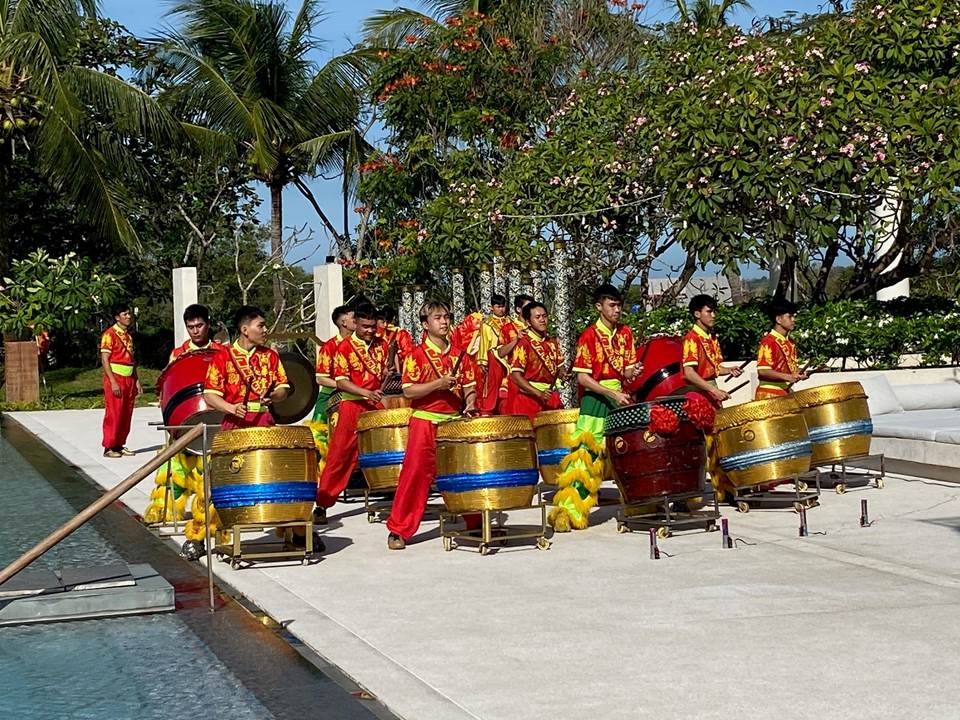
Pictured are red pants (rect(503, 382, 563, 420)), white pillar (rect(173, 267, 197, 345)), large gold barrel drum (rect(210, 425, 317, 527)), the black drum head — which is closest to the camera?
large gold barrel drum (rect(210, 425, 317, 527))

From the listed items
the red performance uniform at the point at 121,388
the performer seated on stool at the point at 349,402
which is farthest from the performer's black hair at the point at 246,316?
the red performance uniform at the point at 121,388

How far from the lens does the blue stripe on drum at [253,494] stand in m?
9.25

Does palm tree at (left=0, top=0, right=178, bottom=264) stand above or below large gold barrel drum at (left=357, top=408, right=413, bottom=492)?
above

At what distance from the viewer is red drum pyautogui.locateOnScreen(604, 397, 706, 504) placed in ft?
33.3

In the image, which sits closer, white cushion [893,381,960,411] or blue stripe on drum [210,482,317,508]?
blue stripe on drum [210,482,317,508]

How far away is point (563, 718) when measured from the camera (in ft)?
18.7

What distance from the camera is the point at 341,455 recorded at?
11.5m

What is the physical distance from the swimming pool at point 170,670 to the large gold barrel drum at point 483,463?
1734mm

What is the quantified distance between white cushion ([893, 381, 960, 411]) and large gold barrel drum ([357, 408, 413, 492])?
7.04 m

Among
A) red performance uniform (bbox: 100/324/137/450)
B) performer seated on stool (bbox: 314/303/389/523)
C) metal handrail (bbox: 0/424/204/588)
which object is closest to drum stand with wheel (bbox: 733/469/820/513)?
performer seated on stool (bbox: 314/303/389/523)

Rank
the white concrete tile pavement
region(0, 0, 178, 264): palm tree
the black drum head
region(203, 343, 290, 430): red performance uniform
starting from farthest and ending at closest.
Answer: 1. region(0, 0, 178, 264): palm tree
2. the black drum head
3. region(203, 343, 290, 430): red performance uniform
4. the white concrete tile pavement

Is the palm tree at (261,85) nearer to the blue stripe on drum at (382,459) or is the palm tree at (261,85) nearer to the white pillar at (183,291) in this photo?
the white pillar at (183,291)

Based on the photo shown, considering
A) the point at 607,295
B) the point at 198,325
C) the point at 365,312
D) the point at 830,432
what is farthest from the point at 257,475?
the point at 830,432

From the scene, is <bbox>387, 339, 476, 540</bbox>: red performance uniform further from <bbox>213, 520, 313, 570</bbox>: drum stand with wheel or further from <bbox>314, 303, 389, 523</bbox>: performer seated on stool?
<bbox>314, 303, 389, 523</bbox>: performer seated on stool
